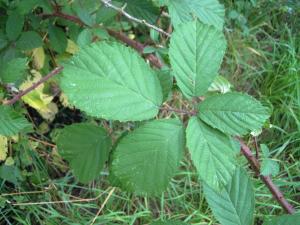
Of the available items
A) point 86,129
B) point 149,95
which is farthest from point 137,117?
point 86,129

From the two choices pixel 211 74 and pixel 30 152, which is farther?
pixel 30 152

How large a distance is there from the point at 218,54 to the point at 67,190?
1129 mm

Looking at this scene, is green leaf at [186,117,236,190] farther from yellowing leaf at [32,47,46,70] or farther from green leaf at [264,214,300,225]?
yellowing leaf at [32,47,46,70]

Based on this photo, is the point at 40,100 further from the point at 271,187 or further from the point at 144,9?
the point at 271,187

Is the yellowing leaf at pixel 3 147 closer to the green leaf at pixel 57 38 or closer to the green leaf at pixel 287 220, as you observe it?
the green leaf at pixel 57 38

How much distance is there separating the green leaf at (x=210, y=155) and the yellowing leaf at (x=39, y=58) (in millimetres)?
1123

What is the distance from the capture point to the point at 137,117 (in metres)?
0.68

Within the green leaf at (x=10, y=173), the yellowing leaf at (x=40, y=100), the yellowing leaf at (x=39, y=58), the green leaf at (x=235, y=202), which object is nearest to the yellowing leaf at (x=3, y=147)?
the green leaf at (x=10, y=173)

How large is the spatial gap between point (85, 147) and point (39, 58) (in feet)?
2.91

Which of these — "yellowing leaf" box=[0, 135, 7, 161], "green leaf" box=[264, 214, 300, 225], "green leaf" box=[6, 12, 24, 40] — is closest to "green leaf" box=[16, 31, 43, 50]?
"green leaf" box=[6, 12, 24, 40]

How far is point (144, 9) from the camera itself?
1.32 m

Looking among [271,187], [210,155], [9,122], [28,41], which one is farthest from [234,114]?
[28,41]

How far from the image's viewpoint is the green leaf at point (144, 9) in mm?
1317

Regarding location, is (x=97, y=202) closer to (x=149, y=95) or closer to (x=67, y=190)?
(x=67, y=190)
